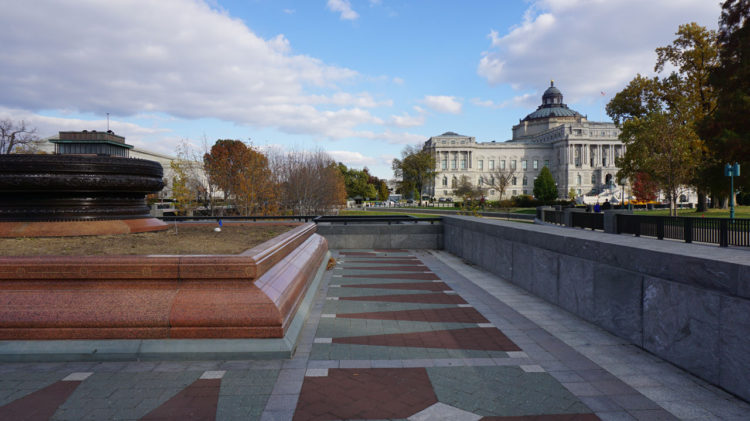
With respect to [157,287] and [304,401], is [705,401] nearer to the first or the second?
[304,401]

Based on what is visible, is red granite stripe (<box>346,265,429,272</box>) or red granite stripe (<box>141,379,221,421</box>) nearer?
red granite stripe (<box>141,379,221,421</box>)

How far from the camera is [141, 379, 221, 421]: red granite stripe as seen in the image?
3.55 metres

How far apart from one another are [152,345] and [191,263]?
983mm

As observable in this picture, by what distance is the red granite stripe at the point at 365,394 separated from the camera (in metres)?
3.68

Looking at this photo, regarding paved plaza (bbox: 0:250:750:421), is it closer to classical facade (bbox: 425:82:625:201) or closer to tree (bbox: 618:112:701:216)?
tree (bbox: 618:112:701:216)

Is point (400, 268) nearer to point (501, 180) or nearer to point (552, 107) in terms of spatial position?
point (501, 180)

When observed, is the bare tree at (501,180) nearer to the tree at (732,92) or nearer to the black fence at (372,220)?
the tree at (732,92)

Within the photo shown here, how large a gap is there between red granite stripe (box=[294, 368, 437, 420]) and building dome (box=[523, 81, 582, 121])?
139 meters

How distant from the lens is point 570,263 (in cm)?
706

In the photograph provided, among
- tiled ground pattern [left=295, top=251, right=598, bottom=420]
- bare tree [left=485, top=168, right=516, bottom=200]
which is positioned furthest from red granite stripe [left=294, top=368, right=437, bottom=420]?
bare tree [left=485, top=168, right=516, bottom=200]

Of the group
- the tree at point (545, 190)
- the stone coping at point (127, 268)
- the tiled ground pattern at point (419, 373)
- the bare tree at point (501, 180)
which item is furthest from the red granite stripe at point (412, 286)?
the tree at point (545, 190)

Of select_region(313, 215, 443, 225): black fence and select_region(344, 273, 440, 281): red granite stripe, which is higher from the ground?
select_region(313, 215, 443, 225): black fence

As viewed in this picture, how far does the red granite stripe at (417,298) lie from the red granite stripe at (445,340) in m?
1.86

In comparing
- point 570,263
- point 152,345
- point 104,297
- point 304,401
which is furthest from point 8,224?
point 570,263
